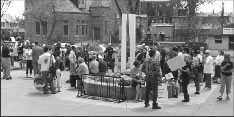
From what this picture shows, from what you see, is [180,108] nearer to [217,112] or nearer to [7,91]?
[217,112]

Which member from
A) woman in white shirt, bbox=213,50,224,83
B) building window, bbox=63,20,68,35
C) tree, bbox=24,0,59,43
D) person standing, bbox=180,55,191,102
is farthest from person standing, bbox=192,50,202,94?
building window, bbox=63,20,68,35

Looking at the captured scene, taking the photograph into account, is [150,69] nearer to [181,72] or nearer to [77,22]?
[181,72]

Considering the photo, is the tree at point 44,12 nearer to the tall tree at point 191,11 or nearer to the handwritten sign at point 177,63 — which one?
the tall tree at point 191,11

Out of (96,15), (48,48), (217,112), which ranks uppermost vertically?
(96,15)

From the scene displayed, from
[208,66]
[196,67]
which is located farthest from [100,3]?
[196,67]

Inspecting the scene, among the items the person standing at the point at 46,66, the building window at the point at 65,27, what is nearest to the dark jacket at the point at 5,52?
the person standing at the point at 46,66

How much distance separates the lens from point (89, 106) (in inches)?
494

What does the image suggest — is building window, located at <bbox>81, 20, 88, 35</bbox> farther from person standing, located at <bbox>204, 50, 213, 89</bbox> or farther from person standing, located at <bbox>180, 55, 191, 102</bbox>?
person standing, located at <bbox>180, 55, 191, 102</bbox>

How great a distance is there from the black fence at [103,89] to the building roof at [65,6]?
36.0m

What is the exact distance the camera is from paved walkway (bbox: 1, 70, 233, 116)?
1145cm

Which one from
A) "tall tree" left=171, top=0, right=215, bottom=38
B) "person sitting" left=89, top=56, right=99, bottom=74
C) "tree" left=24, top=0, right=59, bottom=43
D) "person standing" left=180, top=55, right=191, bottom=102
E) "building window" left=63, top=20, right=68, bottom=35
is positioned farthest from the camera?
"tall tree" left=171, top=0, right=215, bottom=38

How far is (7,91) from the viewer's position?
15586 mm

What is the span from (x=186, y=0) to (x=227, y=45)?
9.41 metres

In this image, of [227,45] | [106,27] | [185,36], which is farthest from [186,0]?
[106,27]
